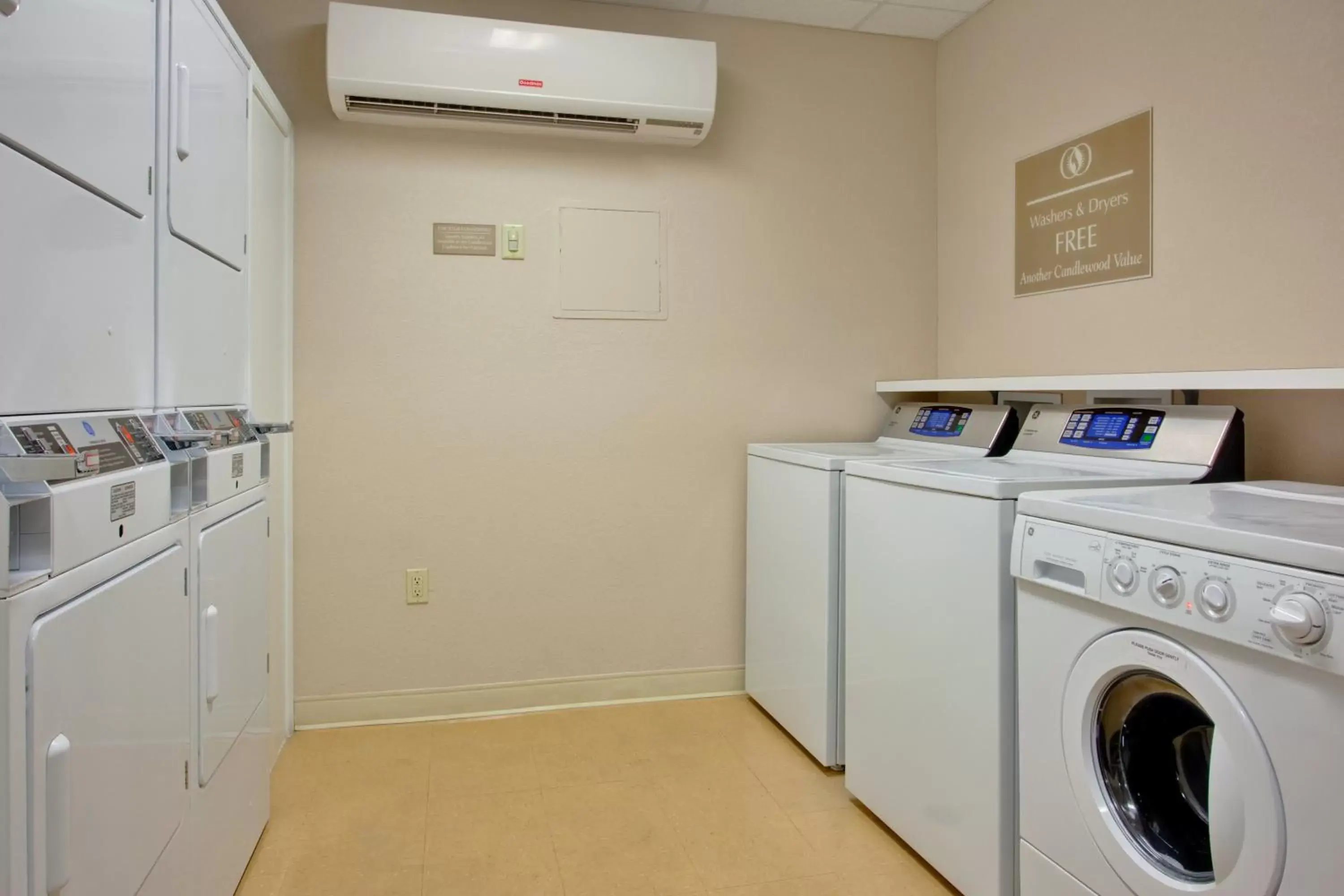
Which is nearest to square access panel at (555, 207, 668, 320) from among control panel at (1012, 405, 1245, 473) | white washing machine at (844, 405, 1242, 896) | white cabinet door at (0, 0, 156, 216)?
white washing machine at (844, 405, 1242, 896)

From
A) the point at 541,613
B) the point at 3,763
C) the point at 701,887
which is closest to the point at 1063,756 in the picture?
the point at 701,887

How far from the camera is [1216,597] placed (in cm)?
110

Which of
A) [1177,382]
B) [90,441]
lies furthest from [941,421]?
[90,441]

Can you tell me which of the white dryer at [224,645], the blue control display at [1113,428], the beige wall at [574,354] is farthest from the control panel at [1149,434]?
the white dryer at [224,645]

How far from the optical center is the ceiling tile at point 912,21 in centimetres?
275

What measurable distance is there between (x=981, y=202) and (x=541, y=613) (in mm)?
2056

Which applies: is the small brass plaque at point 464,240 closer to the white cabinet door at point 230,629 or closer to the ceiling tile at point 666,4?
the ceiling tile at point 666,4

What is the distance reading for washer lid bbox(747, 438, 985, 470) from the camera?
2.22 metres

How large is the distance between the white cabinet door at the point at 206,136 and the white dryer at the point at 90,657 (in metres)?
0.52

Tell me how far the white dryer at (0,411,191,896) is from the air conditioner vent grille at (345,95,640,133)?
153cm

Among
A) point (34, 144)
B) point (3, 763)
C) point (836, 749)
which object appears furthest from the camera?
point (836, 749)

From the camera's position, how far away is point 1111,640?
1280 mm

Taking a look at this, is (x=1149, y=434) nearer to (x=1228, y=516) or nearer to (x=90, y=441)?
(x=1228, y=516)

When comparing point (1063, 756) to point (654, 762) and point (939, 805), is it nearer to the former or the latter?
point (939, 805)
